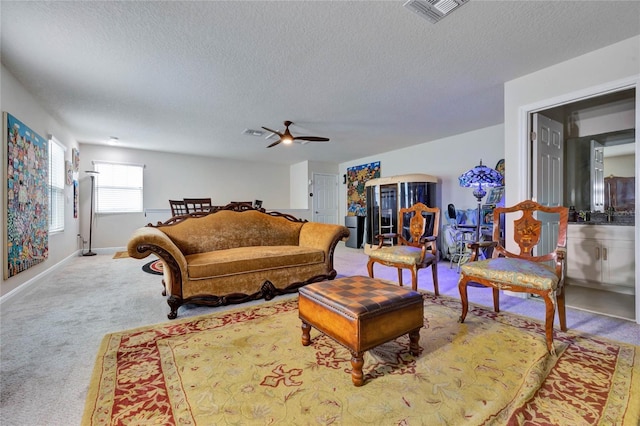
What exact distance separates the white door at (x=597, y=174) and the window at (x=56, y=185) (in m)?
7.50

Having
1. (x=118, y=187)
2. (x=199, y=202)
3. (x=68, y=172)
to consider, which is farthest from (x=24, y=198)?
(x=118, y=187)

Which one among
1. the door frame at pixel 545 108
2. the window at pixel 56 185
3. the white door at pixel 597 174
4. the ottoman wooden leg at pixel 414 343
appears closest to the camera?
the ottoman wooden leg at pixel 414 343

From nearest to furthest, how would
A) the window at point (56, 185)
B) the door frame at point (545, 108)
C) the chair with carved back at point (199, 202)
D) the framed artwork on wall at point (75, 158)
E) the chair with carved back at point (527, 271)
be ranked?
1. the chair with carved back at point (527, 271)
2. the door frame at point (545, 108)
3. the window at point (56, 185)
4. the chair with carved back at point (199, 202)
5. the framed artwork on wall at point (75, 158)

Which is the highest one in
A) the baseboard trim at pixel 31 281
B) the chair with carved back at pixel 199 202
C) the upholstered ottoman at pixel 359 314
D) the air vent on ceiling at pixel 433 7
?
the air vent on ceiling at pixel 433 7

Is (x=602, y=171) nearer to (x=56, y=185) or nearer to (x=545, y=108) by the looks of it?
(x=545, y=108)

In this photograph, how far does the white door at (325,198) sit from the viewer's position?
8.05 meters

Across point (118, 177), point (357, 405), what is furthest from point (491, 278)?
point (118, 177)

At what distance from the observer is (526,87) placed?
2984 mm

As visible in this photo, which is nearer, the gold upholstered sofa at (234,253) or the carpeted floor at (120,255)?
the gold upholstered sofa at (234,253)

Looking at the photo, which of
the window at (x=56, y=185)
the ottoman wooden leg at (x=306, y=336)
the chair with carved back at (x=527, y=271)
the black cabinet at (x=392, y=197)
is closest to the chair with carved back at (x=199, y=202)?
the window at (x=56, y=185)

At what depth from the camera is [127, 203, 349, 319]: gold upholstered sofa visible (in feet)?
8.19

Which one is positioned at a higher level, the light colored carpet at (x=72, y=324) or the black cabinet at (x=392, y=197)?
the black cabinet at (x=392, y=197)

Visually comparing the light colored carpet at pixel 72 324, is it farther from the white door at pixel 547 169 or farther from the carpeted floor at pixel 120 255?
the carpeted floor at pixel 120 255

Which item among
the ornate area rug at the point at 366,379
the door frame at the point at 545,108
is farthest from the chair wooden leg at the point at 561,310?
the door frame at the point at 545,108
